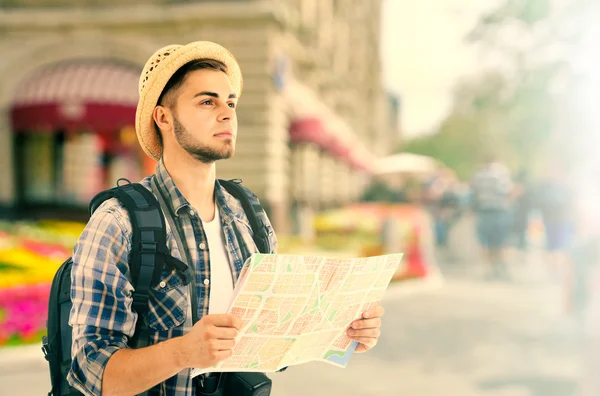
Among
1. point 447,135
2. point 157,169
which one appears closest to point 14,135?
point 157,169

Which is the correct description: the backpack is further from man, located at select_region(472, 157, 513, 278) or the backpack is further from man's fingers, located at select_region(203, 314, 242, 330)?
man, located at select_region(472, 157, 513, 278)

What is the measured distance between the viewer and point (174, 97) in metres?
2.18

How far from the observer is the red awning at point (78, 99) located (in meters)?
16.8

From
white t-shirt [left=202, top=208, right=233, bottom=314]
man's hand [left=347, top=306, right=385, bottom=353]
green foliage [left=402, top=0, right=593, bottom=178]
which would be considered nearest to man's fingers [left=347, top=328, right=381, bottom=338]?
man's hand [left=347, top=306, right=385, bottom=353]

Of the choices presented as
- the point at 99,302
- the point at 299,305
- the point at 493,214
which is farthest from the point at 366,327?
the point at 493,214

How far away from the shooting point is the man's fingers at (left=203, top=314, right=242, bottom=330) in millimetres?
1778

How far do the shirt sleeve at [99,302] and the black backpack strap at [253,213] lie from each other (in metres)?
0.50

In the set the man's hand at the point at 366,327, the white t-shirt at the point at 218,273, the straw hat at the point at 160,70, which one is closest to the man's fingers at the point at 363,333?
the man's hand at the point at 366,327

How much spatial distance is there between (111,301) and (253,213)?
23.8 inches

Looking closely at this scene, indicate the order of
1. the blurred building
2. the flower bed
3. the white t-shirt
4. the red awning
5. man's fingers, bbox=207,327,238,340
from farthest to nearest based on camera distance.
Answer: the blurred building < the red awning < the flower bed < the white t-shirt < man's fingers, bbox=207,327,238,340

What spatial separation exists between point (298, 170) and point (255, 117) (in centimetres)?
726

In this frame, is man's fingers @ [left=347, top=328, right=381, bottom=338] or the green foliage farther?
the green foliage

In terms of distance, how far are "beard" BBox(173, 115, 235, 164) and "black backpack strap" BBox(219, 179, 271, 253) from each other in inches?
9.9

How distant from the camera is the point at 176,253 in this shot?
204 cm
